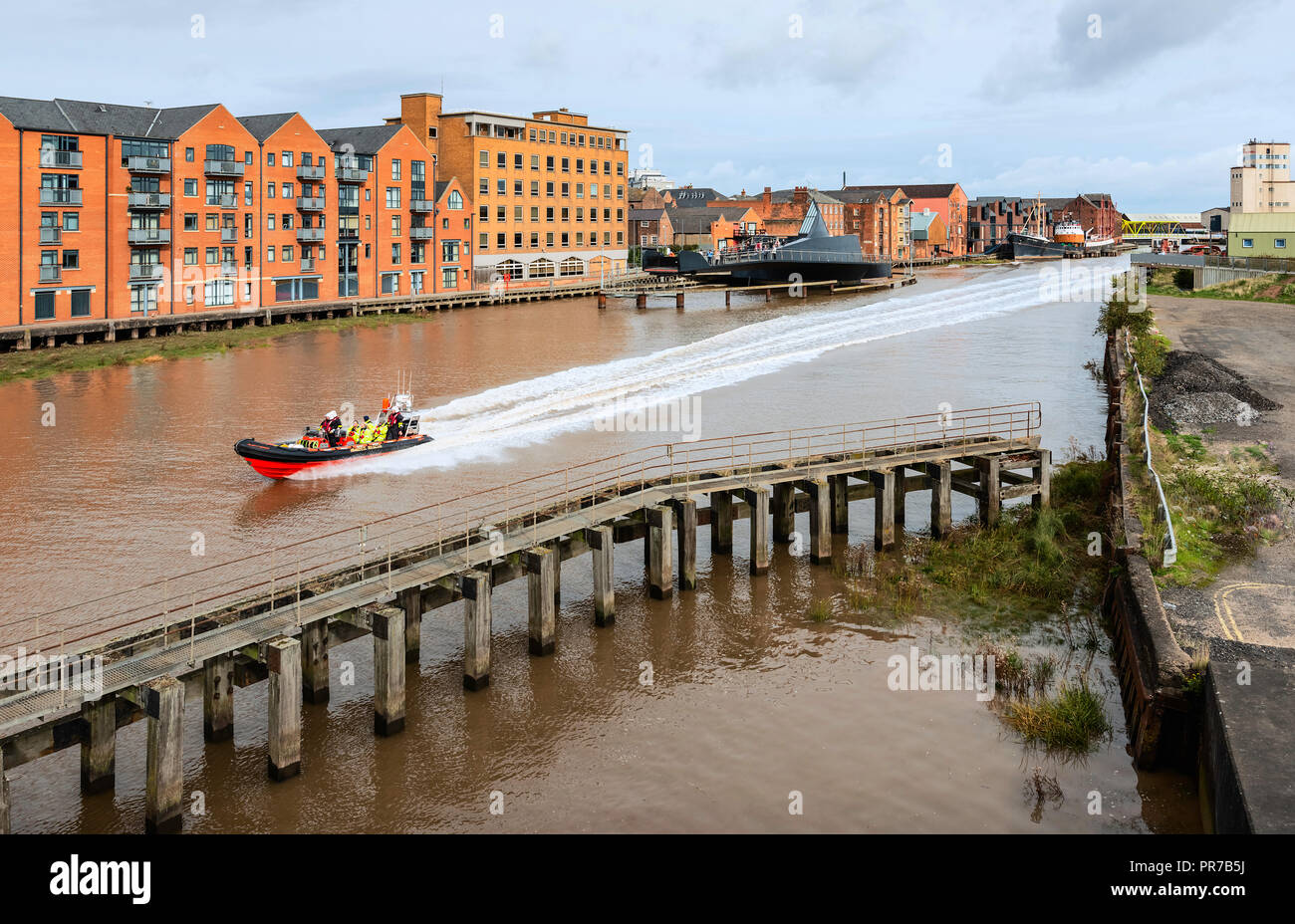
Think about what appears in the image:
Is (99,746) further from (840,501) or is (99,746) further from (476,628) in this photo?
(840,501)

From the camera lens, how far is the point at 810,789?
1762 centimetres

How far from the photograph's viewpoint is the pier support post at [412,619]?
21.3m

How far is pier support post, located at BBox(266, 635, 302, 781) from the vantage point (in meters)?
17.4

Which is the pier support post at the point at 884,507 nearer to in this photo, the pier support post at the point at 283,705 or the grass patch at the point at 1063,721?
the grass patch at the point at 1063,721

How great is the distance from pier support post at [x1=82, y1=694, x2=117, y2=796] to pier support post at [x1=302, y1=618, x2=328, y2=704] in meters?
3.38

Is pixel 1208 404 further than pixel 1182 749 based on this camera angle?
Yes

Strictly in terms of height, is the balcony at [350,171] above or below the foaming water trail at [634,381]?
above

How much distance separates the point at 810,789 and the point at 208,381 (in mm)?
44138

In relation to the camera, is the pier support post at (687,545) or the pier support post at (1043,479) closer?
the pier support post at (687,545)

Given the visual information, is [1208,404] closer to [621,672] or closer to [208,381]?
[621,672]

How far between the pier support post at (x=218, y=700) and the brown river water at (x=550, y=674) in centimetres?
22

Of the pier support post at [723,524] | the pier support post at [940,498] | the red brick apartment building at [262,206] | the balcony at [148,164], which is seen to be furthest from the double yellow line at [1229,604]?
the balcony at [148,164]
